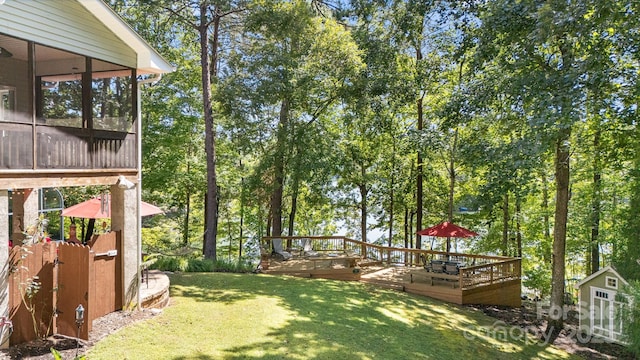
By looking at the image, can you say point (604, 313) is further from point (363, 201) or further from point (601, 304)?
point (363, 201)

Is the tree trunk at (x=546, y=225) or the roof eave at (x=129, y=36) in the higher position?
the roof eave at (x=129, y=36)

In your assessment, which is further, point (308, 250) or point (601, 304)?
point (308, 250)

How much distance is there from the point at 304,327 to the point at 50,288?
428 cm

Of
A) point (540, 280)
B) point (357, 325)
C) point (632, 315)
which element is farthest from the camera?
point (540, 280)

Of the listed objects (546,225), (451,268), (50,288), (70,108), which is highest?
(70,108)

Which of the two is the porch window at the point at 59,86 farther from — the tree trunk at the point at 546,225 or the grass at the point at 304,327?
the tree trunk at the point at 546,225

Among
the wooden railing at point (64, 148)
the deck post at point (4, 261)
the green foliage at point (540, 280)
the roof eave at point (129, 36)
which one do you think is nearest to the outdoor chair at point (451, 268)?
the green foliage at point (540, 280)

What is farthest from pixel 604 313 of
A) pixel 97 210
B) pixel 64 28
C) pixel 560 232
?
pixel 64 28

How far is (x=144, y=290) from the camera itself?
8055mm

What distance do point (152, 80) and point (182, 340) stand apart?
17.9 feet

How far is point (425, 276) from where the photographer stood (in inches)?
499

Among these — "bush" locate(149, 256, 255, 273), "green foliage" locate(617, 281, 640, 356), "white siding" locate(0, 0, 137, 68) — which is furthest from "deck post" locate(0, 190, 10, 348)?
"green foliage" locate(617, 281, 640, 356)

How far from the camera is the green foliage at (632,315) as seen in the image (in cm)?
675

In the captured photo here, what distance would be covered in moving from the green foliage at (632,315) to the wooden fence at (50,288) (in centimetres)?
906
